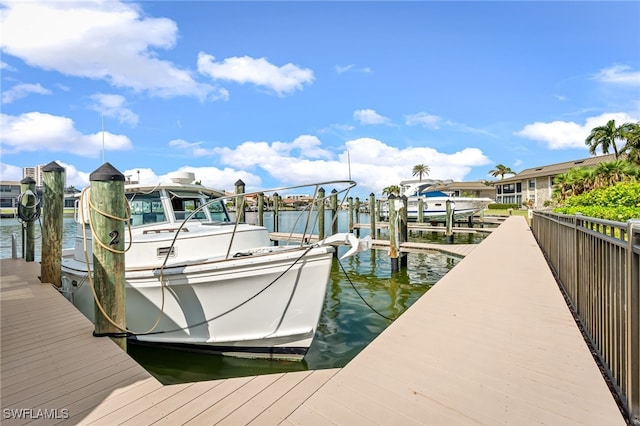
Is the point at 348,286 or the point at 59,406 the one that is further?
the point at 348,286

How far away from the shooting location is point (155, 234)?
6023 mm

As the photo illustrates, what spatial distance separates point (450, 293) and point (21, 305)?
716cm

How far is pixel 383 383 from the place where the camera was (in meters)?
2.70

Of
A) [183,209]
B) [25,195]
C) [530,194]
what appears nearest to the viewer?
[183,209]

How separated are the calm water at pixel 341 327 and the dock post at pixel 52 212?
300 centimetres

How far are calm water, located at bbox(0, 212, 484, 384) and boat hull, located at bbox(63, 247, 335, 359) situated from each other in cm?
23

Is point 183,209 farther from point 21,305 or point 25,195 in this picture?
point 25,195

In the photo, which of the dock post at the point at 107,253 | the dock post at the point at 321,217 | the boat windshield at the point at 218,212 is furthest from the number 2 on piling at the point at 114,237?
the dock post at the point at 321,217

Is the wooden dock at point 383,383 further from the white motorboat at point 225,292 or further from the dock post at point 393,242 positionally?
the dock post at point 393,242

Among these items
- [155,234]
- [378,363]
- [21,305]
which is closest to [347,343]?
[378,363]

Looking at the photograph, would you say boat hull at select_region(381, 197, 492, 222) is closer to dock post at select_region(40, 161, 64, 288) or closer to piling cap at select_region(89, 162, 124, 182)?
dock post at select_region(40, 161, 64, 288)

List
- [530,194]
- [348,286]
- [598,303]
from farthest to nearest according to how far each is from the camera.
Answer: [530,194] → [348,286] → [598,303]

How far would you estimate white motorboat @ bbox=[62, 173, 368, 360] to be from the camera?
4.77m

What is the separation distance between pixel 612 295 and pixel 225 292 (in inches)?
171
